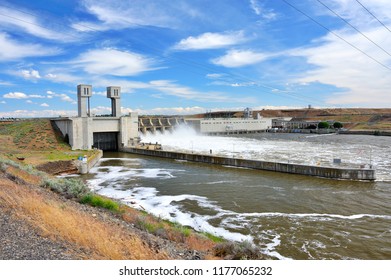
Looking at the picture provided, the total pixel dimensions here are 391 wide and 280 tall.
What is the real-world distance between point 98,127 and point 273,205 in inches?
1309

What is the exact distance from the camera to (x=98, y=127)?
4384 centimetres

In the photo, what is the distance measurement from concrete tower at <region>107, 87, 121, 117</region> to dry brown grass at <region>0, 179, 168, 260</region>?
130 feet

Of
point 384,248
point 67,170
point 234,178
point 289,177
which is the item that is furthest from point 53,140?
point 384,248

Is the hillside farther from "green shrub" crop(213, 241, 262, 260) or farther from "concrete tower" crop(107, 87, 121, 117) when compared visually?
"green shrub" crop(213, 241, 262, 260)

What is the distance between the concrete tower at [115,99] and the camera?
4819cm

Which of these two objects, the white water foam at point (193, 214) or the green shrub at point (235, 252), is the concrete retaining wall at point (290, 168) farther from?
the green shrub at point (235, 252)

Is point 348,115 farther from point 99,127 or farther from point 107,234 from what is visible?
point 107,234

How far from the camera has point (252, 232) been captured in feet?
41.1

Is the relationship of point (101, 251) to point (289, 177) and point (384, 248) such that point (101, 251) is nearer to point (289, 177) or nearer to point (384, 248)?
point (384, 248)

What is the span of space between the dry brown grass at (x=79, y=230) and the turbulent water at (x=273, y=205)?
5464mm

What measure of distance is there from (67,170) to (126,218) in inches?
704

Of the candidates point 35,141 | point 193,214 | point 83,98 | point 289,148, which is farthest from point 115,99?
point 193,214

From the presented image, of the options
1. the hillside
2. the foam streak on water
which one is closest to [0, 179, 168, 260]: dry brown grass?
the foam streak on water

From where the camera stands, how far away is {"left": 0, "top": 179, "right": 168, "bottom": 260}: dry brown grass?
6.42 m
